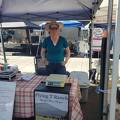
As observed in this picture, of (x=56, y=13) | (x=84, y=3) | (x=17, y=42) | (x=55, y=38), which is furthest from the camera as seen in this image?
(x=17, y=42)

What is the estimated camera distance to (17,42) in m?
19.0

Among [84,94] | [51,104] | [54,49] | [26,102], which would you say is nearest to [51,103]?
[51,104]

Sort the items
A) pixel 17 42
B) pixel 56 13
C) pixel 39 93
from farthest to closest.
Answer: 1. pixel 17 42
2. pixel 56 13
3. pixel 39 93

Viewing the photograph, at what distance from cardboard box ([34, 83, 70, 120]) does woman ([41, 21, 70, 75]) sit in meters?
1.79

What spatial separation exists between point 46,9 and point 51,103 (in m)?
3.85

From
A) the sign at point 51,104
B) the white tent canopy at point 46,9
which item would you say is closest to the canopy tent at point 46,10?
the white tent canopy at point 46,9

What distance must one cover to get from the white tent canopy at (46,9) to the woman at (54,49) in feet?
4.13

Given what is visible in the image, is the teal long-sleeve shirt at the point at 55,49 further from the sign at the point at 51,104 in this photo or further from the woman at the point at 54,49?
the sign at the point at 51,104

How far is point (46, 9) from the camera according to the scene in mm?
6492

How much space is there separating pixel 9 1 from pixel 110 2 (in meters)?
3.48

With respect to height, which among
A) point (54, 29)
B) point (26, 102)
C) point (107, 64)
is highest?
point (54, 29)

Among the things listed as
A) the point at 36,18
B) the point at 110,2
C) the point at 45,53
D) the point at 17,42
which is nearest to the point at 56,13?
the point at 36,18

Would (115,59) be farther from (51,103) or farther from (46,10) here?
(46,10)

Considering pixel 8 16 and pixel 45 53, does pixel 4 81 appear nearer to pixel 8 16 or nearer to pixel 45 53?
pixel 45 53
